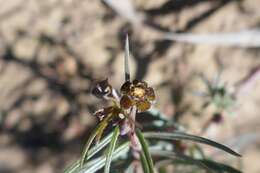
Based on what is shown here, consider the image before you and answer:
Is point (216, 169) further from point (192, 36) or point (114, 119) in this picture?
point (192, 36)

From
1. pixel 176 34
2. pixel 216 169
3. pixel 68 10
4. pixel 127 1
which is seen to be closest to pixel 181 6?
pixel 176 34

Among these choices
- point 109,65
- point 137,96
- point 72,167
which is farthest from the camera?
point 109,65

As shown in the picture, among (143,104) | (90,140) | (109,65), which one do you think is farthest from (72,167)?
(109,65)

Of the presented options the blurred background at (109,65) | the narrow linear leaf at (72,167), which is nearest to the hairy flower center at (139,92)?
the narrow linear leaf at (72,167)

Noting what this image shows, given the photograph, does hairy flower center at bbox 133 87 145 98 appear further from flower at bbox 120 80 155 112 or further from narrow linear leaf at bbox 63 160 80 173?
narrow linear leaf at bbox 63 160 80 173

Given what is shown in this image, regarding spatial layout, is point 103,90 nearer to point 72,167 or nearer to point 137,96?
point 137,96
